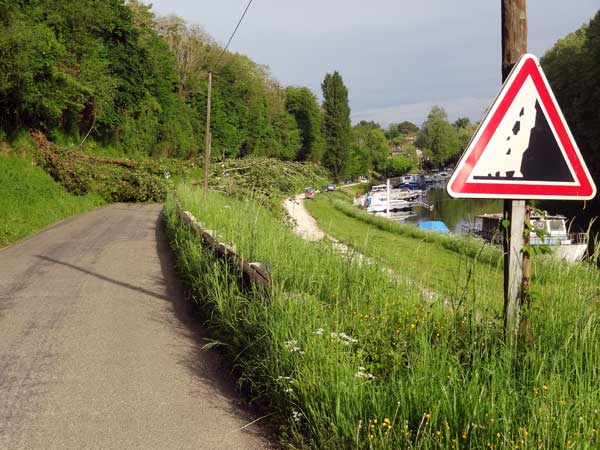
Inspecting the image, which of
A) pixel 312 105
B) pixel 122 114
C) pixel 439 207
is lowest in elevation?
pixel 439 207

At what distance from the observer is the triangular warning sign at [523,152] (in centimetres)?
311

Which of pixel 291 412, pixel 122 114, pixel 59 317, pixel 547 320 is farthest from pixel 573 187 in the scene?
pixel 122 114

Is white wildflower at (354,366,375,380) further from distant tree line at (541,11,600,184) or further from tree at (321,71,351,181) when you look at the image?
tree at (321,71,351,181)

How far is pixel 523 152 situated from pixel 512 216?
0.39 m

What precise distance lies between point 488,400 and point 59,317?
5.81 metres

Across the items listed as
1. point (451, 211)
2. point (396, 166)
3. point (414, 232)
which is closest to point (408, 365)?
point (414, 232)

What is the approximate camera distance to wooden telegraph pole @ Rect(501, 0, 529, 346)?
10.8 ft

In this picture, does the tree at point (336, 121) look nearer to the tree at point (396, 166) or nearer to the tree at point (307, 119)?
the tree at point (307, 119)

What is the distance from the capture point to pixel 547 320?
11.9 ft

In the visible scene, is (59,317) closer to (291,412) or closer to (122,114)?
(291,412)

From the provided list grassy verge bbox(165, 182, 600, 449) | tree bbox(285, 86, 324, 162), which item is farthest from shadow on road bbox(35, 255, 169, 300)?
tree bbox(285, 86, 324, 162)

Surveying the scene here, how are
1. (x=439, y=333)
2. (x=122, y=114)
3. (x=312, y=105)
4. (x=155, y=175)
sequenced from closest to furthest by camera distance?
(x=439, y=333), (x=155, y=175), (x=122, y=114), (x=312, y=105)

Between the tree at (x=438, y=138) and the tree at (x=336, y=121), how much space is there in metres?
31.8

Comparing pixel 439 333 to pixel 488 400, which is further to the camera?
pixel 439 333
